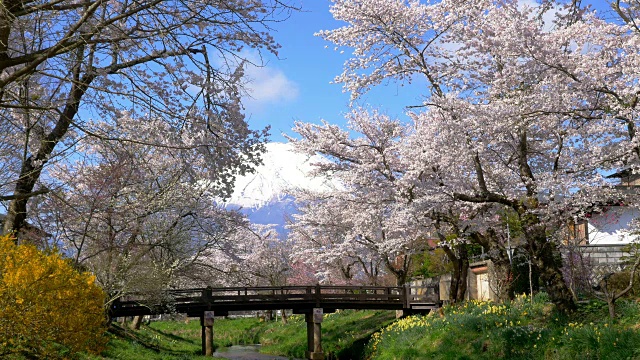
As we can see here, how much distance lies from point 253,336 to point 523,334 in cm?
2755

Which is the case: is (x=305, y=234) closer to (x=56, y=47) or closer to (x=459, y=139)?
(x=459, y=139)

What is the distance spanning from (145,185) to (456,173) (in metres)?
8.66

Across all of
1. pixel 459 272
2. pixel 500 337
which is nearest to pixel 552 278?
pixel 500 337

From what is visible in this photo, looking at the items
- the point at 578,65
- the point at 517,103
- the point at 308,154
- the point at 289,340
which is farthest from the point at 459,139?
the point at 289,340

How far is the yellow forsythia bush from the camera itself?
881cm

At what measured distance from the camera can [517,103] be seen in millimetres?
12164

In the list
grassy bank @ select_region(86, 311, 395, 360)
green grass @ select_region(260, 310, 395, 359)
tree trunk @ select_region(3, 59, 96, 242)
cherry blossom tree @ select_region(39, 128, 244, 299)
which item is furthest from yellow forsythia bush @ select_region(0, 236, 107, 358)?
green grass @ select_region(260, 310, 395, 359)

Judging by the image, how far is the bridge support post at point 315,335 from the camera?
2595 centimetres

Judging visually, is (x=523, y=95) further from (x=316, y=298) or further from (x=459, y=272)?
(x=316, y=298)

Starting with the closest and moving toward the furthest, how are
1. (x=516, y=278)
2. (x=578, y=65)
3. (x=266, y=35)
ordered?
1. (x=266, y=35)
2. (x=578, y=65)
3. (x=516, y=278)

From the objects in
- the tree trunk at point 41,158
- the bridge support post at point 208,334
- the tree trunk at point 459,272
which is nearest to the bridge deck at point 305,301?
the bridge support post at point 208,334

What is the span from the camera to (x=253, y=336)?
3825 cm

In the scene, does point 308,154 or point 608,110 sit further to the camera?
point 308,154

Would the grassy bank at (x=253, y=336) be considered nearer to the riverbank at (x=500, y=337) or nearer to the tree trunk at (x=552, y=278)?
the riverbank at (x=500, y=337)
